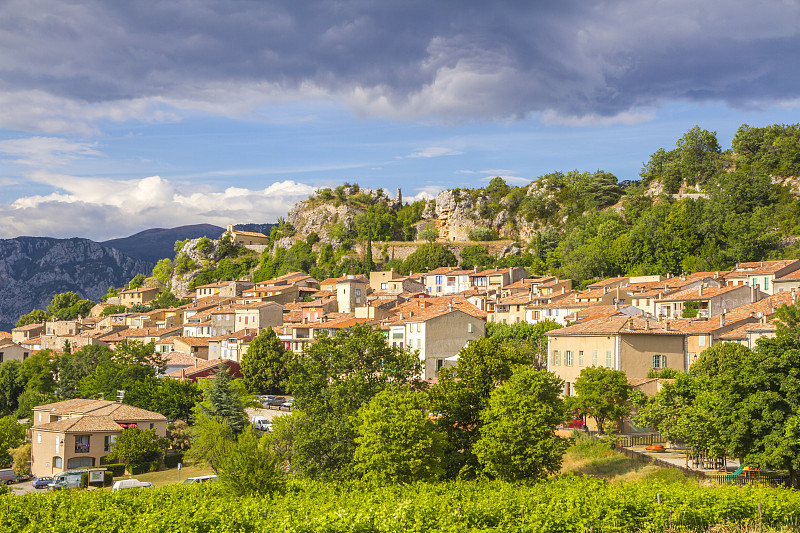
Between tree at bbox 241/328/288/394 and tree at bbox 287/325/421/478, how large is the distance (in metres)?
34.3

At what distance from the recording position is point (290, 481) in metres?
33.8

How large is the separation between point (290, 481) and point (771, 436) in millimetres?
19681

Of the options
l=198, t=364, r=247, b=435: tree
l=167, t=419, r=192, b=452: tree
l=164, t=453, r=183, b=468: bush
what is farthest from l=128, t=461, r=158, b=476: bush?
l=198, t=364, r=247, b=435: tree

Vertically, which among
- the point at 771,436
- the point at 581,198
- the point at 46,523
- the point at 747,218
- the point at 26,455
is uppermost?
the point at 581,198

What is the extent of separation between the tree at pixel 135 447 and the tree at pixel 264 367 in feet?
55.4

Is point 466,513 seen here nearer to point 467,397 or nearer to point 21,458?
point 467,397

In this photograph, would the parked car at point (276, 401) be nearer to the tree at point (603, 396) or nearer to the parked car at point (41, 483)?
the parked car at point (41, 483)

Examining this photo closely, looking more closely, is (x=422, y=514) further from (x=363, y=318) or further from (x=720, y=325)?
(x=363, y=318)

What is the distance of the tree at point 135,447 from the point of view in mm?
54219

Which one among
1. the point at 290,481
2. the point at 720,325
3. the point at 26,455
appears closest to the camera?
the point at 290,481

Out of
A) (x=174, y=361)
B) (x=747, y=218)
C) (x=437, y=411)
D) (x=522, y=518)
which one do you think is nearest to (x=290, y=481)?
(x=437, y=411)

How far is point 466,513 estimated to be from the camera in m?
23.1

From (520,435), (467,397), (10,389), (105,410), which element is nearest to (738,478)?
(520,435)

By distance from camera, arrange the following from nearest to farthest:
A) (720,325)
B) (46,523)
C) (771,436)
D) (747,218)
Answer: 1. (46,523)
2. (771,436)
3. (720,325)
4. (747,218)
